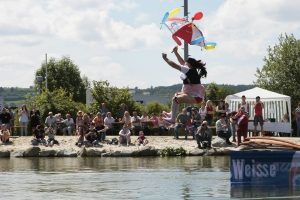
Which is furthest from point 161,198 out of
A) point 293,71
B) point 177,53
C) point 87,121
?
point 293,71

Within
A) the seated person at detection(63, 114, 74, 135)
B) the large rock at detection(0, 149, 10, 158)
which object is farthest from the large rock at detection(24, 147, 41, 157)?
the seated person at detection(63, 114, 74, 135)

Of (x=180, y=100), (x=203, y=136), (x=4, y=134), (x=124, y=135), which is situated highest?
(x=180, y=100)

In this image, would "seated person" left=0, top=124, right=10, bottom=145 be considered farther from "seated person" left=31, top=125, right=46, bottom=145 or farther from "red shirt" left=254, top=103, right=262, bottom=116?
"red shirt" left=254, top=103, right=262, bottom=116

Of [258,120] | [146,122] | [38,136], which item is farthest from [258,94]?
[38,136]

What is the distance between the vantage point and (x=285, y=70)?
163 ft

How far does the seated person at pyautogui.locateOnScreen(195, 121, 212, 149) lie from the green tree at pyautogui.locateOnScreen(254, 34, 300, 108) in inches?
829

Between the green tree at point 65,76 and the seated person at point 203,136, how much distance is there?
58320mm

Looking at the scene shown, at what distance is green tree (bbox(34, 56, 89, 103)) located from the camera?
282ft

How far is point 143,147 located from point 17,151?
491cm

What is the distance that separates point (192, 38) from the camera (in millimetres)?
17359

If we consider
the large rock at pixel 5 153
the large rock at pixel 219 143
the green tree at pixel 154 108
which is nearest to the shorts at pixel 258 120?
the large rock at pixel 219 143

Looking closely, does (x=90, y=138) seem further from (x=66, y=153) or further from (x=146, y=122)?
(x=146, y=122)

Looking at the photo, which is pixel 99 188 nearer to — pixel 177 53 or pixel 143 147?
pixel 177 53

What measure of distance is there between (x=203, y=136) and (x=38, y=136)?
275 inches
